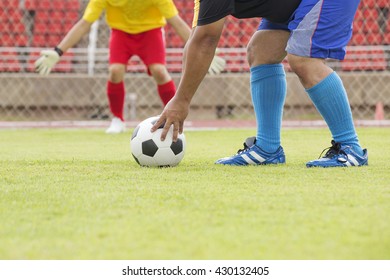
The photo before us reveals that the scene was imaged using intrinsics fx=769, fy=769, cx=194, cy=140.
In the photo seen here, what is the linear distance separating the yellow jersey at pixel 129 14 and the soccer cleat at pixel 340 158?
145 inches

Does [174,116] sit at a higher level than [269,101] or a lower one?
lower

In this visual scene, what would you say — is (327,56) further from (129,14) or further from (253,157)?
(129,14)

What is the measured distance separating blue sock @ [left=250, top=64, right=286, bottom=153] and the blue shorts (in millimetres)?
459

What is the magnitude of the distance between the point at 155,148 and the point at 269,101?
740 mm

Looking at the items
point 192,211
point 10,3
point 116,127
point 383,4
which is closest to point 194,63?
point 192,211

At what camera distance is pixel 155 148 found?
412 centimetres

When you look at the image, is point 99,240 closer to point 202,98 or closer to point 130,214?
point 130,214

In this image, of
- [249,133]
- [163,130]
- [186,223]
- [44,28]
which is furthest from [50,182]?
[44,28]

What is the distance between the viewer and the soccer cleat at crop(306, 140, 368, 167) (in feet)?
13.1

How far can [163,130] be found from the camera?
4059 millimetres

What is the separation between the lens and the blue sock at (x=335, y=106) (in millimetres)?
3984

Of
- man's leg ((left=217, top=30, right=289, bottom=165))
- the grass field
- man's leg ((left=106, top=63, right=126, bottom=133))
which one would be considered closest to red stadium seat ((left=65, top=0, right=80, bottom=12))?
man's leg ((left=106, top=63, right=126, bottom=133))

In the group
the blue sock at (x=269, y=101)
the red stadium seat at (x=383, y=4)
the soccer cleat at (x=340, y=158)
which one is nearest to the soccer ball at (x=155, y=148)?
the blue sock at (x=269, y=101)

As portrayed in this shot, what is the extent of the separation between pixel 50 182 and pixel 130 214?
41.2 inches
